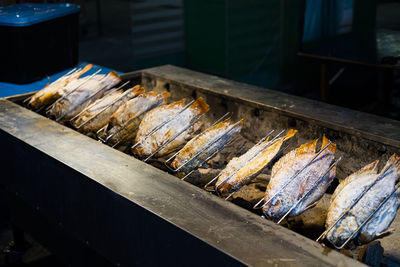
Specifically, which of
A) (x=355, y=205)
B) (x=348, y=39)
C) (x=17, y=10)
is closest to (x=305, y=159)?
(x=355, y=205)

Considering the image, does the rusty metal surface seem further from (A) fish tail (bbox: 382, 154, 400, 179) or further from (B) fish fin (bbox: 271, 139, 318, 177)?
(A) fish tail (bbox: 382, 154, 400, 179)

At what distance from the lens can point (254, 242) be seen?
158cm

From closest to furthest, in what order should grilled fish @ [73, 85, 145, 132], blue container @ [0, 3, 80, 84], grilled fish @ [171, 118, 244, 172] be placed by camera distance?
grilled fish @ [171, 118, 244, 172] < grilled fish @ [73, 85, 145, 132] < blue container @ [0, 3, 80, 84]

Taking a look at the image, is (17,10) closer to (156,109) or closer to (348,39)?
(156,109)

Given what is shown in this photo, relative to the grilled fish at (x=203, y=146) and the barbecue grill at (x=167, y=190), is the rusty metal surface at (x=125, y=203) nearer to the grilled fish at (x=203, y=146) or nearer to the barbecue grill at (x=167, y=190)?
the barbecue grill at (x=167, y=190)

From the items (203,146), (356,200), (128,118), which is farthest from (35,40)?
(356,200)

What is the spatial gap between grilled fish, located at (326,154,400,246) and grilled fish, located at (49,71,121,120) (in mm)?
1734

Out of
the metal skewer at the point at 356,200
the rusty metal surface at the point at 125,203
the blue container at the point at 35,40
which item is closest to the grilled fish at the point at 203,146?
the rusty metal surface at the point at 125,203

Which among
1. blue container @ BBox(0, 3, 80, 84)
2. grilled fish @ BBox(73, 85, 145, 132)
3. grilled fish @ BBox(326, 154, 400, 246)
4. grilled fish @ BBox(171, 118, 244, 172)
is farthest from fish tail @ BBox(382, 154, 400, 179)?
blue container @ BBox(0, 3, 80, 84)

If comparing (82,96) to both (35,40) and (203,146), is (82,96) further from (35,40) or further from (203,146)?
(203,146)

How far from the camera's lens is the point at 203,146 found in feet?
8.09

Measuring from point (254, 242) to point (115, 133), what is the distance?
1.41m

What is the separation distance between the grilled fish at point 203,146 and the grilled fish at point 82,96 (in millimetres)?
888

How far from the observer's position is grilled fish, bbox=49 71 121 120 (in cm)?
298
